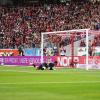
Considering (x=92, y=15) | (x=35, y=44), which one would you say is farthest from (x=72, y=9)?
(x=35, y=44)

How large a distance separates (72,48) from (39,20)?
573 inches

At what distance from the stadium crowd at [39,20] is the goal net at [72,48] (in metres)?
6.01

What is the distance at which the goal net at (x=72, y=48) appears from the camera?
3942 centimetres

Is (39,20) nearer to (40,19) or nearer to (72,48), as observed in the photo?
(40,19)

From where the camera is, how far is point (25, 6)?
200 ft

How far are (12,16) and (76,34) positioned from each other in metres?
16.4

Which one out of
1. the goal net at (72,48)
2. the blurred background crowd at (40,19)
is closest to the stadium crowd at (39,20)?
the blurred background crowd at (40,19)

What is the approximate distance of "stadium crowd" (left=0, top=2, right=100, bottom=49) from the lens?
171 feet

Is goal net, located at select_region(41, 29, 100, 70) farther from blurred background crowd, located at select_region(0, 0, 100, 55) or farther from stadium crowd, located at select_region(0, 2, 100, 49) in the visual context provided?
stadium crowd, located at select_region(0, 2, 100, 49)

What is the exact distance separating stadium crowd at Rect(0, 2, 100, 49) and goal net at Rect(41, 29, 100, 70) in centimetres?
601

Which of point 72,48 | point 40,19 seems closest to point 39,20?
point 40,19

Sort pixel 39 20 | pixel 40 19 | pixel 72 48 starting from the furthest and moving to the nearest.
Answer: pixel 40 19 → pixel 39 20 → pixel 72 48

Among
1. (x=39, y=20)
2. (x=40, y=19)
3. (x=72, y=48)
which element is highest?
(x=40, y=19)

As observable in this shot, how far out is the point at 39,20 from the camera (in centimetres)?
5581
